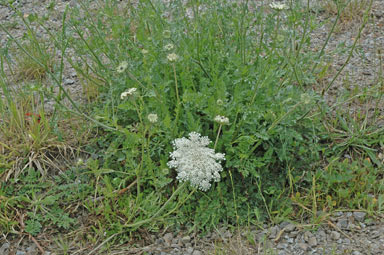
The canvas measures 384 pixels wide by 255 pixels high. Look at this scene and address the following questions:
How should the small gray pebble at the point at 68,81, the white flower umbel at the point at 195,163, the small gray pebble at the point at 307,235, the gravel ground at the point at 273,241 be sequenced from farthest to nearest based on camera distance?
the small gray pebble at the point at 68,81
the small gray pebble at the point at 307,235
the gravel ground at the point at 273,241
the white flower umbel at the point at 195,163

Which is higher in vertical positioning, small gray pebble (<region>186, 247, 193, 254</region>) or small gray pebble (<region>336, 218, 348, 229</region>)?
small gray pebble (<region>186, 247, 193, 254</region>)

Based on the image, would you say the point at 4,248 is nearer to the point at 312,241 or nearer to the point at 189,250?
the point at 189,250

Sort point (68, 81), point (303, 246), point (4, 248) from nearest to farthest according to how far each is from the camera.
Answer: point (303, 246) < point (4, 248) < point (68, 81)

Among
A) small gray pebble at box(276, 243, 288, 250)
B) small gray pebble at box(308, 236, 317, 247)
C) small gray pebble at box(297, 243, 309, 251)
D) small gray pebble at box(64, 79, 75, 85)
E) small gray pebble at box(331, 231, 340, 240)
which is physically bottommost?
→ small gray pebble at box(331, 231, 340, 240)

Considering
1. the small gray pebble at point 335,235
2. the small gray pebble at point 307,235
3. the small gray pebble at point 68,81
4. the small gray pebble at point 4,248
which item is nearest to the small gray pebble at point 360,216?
the small gray pebble at point 335,235

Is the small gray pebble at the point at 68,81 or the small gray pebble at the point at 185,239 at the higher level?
the small gray pebble at the point at 68,81

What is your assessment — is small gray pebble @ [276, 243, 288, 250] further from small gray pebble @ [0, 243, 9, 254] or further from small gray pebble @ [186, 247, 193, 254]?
small gray pebble @ [0, 243, 9, 254]

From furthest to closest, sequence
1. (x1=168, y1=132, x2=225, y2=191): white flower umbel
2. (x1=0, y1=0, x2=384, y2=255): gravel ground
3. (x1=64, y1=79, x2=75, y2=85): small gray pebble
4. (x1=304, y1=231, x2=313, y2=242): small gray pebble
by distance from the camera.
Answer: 1. (x1=64, y1=79, x2=75, y2=85): small gray pebble
2. (x1=304, y1=231, x2=313, y2=242): small gray pebble
3. (x1=0, y1=0, x2=384, y2=255): gravel ground
4. (x1=168, y1=132, x2=225, y2=191): white flower umbel

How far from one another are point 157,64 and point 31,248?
1586mm

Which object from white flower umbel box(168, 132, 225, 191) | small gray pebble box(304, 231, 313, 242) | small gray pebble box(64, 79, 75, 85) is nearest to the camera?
white flower umbel box(168, 132, 225, 191)

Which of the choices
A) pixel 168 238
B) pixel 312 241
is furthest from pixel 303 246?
pixel 168 238

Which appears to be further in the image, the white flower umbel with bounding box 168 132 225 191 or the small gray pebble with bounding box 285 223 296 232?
the small gray pebble with bounding box 285 223 296 232

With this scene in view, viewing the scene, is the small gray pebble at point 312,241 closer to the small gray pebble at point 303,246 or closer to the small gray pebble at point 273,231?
the small gray pebble at point 303,246

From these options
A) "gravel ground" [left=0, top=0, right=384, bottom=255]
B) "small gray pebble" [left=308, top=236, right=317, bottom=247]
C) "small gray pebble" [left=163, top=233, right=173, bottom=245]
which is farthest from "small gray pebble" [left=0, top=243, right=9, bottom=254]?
"small gray pebble" [left=308, top=236, right=317, bottom=247]
